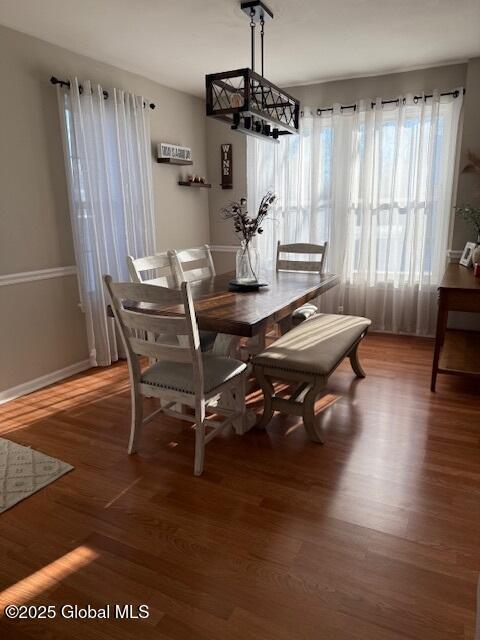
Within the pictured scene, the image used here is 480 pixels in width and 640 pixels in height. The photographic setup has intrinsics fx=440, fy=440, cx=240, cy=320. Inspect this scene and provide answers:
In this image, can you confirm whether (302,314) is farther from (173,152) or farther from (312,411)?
(173,152)

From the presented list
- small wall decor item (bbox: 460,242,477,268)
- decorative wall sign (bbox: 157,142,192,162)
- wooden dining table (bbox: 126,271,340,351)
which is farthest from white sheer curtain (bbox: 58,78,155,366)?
small wall decor item (bbox: 460,242,477,268)

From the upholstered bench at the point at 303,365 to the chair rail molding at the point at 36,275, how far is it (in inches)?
70.4

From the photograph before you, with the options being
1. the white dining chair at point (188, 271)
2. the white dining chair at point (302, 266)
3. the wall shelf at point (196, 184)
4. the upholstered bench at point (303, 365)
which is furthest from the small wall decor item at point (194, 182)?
the upholstered bench at point (303, 365)

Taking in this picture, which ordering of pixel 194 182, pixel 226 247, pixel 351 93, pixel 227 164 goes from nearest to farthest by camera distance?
pixel 351 93 → pixel 194 182 → pixel 227 164 → pixel 226 247

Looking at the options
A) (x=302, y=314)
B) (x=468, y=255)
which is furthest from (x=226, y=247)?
(x=468, y=255)

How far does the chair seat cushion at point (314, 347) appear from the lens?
240cm

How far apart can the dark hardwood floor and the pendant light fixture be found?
181 cm

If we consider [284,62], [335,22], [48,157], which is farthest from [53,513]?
[284,62]

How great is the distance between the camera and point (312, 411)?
2436 mm

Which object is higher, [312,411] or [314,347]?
[314,347]

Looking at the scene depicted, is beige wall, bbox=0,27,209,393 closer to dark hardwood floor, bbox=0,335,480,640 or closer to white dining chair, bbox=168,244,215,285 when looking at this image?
dark hardwood floor, bbox=0,335,480,640

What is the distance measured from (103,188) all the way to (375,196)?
2533mm

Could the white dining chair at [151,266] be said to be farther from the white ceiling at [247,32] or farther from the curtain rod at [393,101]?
the curtain rod at [393,101]

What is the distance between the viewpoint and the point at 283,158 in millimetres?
4605
